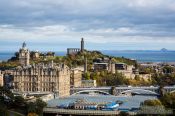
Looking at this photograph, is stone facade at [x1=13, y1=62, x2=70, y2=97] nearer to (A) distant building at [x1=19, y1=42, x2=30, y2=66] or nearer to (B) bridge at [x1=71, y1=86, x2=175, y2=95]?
(B) bridge at [x1=71, y1=86, x2=175, y2=95]

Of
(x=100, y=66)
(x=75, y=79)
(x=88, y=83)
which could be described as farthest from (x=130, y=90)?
(x=100, y=66)

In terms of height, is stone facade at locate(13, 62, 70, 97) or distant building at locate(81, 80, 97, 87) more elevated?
stone facade at locate(13, 62, 70, 97)

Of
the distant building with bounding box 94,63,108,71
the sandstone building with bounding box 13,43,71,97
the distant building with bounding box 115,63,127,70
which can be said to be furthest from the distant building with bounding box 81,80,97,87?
the distant building with bounding box 115,63,127,70

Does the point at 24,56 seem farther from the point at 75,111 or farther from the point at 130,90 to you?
the point at 75,111

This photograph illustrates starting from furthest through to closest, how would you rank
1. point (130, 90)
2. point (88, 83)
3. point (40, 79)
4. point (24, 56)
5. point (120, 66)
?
point (120, 66), point (24, 56), point (88, 83), point (130, 90), point (40, 79)

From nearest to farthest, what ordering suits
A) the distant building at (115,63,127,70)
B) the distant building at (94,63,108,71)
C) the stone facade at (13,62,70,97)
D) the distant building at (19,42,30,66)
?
the stone facade at (13,62,70,97) → the distant building at (19,42,30,66) → the distant building at (94,63,108,71) → the distant building at (115,63,127,70)

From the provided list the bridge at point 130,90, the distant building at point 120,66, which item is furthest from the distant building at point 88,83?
the distant building at point 120,66

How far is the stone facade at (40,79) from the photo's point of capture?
9262 cm

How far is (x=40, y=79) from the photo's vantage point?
93.5 m

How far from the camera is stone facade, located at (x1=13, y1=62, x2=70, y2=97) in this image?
92625 millimetres

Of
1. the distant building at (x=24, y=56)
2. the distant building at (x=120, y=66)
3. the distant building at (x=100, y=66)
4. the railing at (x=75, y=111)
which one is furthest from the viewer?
the distant building at (x=120, y=66)

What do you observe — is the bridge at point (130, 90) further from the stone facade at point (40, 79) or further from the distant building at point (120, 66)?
the distant building at point (120, 66)

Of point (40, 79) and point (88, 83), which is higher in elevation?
point (40, 79)

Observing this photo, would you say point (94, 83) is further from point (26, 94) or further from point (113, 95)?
point (26, 94)
